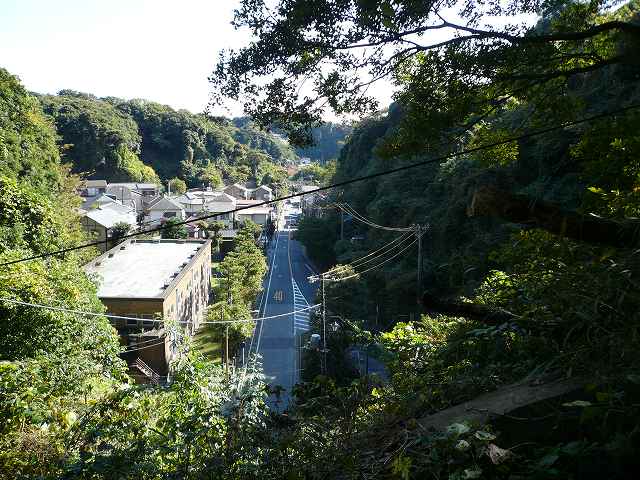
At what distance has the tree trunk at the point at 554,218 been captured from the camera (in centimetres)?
305

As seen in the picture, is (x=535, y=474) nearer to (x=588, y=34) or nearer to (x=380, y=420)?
(x=380, y=420)

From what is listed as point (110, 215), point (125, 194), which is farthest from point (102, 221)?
point (125, 194)

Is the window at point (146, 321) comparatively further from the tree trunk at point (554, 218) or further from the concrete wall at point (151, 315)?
the tree trunk at point (554, 218)

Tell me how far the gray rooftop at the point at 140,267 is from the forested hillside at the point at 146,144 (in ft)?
101

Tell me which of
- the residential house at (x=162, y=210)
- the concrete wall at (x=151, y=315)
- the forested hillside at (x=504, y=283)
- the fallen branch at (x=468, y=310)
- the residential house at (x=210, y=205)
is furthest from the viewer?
the residential house at (x=210, y=205)

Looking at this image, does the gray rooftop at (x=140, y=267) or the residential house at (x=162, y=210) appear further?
the residential house at (x=162, y=210)

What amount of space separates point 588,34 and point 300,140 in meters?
2.94

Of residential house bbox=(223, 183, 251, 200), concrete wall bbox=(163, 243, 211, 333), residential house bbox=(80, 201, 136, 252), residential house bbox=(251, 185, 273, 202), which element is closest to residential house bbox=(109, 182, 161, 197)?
residential house bbox=(223, 183, 251, 200)

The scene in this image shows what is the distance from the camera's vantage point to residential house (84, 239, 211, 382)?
46.3 ft

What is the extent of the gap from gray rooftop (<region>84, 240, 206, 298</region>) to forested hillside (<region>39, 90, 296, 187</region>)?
3093 centimetres

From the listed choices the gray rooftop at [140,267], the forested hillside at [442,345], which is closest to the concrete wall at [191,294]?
the gray rooftop at [140,267]

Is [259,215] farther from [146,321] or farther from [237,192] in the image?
[146,321]

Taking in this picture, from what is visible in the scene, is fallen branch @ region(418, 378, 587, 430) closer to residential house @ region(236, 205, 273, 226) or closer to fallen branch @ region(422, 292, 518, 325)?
fallen branch @ region(422, 292, 518, 325)

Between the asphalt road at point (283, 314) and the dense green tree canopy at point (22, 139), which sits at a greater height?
the dense green tree canopy at point (22, 139)
